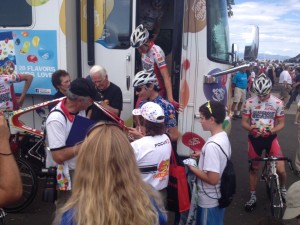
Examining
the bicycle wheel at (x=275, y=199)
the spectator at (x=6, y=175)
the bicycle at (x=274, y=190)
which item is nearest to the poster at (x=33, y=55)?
the spectator at (x=6, y=175)

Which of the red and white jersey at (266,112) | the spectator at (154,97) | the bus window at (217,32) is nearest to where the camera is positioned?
the spectator at (154,97)

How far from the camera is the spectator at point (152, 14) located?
5.18 metres

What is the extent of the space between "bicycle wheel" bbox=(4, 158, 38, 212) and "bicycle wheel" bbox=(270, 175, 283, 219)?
2983 millimetres

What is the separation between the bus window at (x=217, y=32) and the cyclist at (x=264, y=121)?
2.32ft

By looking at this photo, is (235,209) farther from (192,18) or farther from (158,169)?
(192,18)

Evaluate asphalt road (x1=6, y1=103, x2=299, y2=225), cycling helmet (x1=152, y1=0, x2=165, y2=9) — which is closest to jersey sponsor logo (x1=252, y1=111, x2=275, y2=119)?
asphalt road (x1=6, y1=103, x2=299, y2=225)

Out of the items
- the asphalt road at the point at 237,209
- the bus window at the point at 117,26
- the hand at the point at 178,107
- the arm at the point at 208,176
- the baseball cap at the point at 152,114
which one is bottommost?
the asphalt road at the point at 237,209

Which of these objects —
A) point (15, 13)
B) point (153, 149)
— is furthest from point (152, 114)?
point (15, 13)

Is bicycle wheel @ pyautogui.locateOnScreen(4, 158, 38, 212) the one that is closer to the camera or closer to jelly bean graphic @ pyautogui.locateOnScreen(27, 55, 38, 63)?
the camera

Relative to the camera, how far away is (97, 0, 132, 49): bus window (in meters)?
4.32

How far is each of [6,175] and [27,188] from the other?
2.57 m

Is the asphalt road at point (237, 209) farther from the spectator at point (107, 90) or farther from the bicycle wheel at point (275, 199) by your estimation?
the spectator at point (107, 90)

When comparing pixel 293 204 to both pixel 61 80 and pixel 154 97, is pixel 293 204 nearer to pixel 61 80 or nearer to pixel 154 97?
pixel 154 97

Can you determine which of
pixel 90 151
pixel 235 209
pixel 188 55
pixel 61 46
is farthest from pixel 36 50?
pixel 235 209
